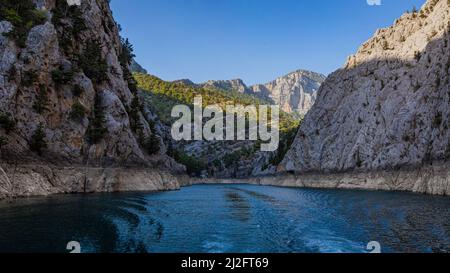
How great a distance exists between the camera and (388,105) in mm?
85125

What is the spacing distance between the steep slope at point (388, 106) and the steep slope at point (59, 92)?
5149 cm

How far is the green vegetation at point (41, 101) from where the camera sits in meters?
50.2

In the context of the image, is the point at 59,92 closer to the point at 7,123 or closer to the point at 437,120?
the point at 7,123

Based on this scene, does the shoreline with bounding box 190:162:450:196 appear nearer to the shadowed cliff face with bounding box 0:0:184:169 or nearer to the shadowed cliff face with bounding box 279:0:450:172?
the shadowed cliff face with bounding box 279:0:450:172

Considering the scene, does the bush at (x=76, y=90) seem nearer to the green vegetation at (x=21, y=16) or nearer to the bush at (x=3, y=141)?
the green vegetation at (x=21, y=16)

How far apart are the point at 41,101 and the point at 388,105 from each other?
72.1 m

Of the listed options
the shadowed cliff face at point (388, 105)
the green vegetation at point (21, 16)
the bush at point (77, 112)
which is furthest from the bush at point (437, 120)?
the green vegetation at point (21, 16)

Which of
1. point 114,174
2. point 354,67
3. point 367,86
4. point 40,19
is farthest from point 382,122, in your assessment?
point 40,19

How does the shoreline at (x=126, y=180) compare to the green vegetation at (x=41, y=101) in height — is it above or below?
below

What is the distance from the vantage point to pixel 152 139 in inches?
3260

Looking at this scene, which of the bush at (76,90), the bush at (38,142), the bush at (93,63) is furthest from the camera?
the bush at (93,63)
